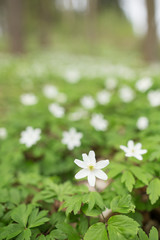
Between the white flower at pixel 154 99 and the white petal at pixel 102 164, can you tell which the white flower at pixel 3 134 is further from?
the white flower at pixel 154 99

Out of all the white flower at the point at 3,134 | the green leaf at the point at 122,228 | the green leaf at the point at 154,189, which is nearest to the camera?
the green leaf at the point at 122,228

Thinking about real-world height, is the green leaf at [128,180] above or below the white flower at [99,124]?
above

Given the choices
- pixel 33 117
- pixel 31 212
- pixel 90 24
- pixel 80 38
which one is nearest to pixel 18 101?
pixel 33 117

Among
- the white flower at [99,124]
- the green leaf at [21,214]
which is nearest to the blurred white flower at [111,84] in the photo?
the white flower at [99,124]

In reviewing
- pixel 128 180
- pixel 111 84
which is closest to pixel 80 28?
pixel 111 84

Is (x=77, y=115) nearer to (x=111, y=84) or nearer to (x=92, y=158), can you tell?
(x=111, y=84)

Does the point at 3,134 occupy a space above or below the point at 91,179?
below
